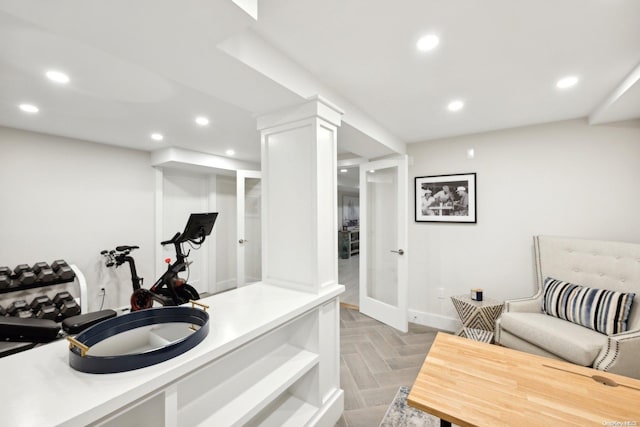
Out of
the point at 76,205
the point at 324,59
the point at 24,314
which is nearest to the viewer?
the point at 324,59

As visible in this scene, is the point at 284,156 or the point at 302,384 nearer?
the point at 302,384

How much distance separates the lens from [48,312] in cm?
256

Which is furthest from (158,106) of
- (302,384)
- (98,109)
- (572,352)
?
(572,352)

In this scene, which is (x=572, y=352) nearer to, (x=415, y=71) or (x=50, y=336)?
(x=415, y=71)

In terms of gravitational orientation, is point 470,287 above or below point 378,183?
below

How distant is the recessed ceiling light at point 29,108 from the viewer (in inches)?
89.2

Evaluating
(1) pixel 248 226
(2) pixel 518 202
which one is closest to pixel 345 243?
(1) pixel 248 226

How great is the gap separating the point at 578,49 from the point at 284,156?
75.3 inches

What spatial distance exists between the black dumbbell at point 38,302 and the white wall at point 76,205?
15.5 inches

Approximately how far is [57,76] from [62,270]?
7.00 ft

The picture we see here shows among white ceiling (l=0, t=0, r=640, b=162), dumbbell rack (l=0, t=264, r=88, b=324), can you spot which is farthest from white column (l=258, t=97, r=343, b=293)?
dumbbell rack (l=0, t=264, r=88, b=324)

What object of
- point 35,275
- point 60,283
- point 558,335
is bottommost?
point 558,335

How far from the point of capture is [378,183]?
366 centimetres

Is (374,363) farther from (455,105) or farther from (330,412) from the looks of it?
(455,105)
